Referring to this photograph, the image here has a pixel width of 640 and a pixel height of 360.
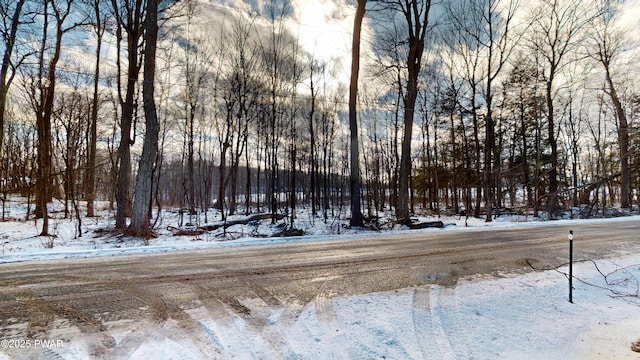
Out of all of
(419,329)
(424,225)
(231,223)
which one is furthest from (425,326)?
(231,223)

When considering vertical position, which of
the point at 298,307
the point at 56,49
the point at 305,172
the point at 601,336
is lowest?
the point at 601,336

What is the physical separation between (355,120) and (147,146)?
9.23 meters

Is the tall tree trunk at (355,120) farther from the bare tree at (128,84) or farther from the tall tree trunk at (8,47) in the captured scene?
the tall tree trunk at (8,47)

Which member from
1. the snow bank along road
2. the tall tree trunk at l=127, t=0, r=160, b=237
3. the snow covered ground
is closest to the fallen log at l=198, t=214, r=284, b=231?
the tall tree trunk at l=127, t=0, r=160, b=237

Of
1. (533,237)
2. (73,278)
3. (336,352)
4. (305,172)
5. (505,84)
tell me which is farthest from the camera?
(305,172)

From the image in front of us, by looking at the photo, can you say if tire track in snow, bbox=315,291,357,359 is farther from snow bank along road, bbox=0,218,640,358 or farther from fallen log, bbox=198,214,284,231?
fallen log, bbox=198,214,284,231

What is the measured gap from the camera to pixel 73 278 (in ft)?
16.7

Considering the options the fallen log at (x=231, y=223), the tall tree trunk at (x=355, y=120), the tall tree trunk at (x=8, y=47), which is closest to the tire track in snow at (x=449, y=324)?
the tall tree trunk at (x=355, y=120)

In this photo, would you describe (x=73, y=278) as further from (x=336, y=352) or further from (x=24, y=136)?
(x=24, y=136)

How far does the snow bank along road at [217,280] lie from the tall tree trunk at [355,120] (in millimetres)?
6078

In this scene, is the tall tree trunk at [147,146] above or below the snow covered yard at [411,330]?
above

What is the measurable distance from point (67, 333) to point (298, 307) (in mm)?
2410

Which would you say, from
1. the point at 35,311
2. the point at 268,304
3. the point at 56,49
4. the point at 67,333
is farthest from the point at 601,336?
the point at 56,49

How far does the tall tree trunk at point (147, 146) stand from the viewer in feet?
37.7
